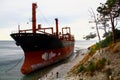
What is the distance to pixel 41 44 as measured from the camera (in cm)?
4434

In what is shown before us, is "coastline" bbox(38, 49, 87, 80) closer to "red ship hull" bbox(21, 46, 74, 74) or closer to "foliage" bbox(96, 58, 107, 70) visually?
"red ship hull" bbox(21, 46, 74, 74)

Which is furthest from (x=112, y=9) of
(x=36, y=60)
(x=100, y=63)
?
(x=36, y=60)

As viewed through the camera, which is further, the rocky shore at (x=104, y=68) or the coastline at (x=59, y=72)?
the coastline at (x=59, y=72)

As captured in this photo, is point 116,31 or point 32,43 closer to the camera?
point 116,31

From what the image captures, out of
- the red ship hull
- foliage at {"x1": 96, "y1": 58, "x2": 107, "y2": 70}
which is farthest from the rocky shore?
the red ship hull

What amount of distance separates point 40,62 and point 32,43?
3.91m

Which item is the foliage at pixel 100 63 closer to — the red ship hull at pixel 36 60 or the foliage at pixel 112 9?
the foliage at pixel 112 9

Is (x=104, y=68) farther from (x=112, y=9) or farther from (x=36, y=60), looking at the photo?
(x=36, y=60)

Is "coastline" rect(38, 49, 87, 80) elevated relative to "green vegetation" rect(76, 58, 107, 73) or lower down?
lower down

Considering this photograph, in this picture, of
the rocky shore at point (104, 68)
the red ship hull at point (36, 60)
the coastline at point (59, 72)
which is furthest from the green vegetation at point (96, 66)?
the red ship hull at point (36, 60)

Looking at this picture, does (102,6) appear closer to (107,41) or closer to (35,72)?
(107,41)

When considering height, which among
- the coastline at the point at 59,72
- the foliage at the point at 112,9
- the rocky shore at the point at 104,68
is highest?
the foliage at the point at 112,9

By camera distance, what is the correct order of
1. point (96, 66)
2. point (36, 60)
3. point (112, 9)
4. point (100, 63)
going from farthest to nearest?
1. point (36, 60)
2. point (112, 9)
3. point (100, 63)
4. point (96, 66)

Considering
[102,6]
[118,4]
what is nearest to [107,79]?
[118,4]
